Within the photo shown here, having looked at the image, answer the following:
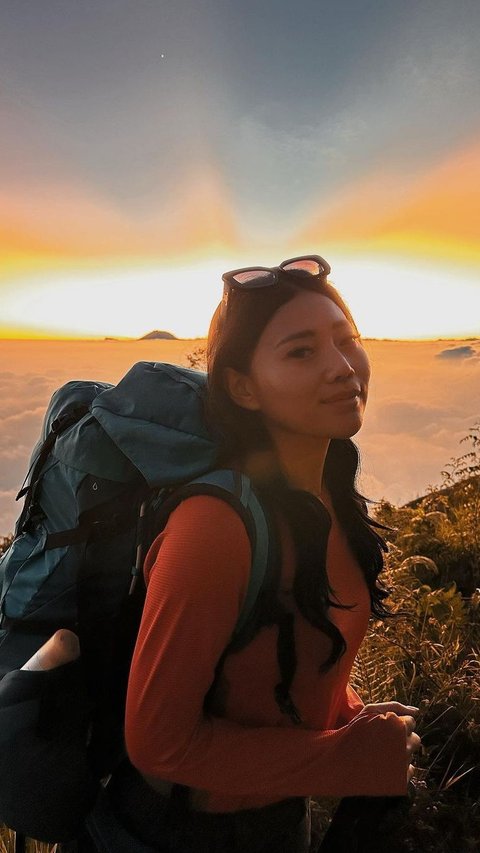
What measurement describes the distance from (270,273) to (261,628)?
81 centimetres

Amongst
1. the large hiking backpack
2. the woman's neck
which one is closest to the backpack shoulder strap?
the large hiking backpack

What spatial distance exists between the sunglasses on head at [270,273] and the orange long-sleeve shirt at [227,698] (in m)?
0.56

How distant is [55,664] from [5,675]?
0.12 m

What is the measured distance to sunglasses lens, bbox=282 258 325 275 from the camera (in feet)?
5.20

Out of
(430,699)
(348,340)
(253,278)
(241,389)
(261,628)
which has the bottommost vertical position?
(430,699)

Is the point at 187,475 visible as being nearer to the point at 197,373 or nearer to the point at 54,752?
the point at 197,373

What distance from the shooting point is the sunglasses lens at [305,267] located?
5.20 ft

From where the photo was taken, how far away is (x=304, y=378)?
1457 mm

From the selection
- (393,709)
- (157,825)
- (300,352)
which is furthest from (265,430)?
(157,825)

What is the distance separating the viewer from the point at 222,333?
1.54 meters

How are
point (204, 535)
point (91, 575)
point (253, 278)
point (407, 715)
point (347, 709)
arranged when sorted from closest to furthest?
point (204, 535) → point (91, 575) → point (253, 278) → point (407, 715) → point (347, 709)

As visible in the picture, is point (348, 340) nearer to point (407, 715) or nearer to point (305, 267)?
point (305, 267)

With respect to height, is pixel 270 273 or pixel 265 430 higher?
pixel 270 273

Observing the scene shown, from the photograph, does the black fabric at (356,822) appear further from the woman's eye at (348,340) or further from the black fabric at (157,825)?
the woman's eye at (348,340)
